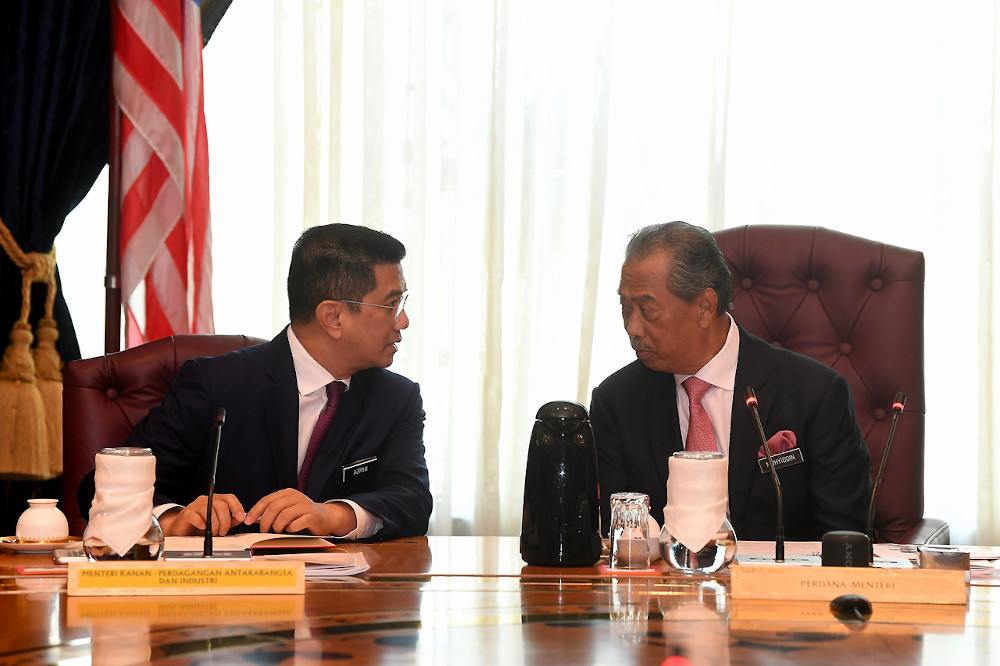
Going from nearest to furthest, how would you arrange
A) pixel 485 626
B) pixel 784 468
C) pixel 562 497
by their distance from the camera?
1. pixel 485 626
2. pixel 562 497
3. pixel 784 468

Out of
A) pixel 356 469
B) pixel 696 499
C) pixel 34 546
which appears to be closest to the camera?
pixel 696 499

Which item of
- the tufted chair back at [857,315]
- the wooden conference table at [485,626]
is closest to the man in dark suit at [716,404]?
the tufted chair back at [857,315]

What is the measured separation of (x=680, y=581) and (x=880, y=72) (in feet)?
8.80

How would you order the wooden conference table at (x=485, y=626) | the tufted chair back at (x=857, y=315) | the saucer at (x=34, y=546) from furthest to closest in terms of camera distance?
the tufted chair back at (x=857, y=315), the saucer at (x=34, y=546), the wooden conference table at (x=485, y=626)

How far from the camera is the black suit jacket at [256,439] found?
2.29 metres

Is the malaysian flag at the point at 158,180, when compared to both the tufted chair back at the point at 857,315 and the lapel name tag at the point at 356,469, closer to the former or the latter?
the lapel name tag at the point at 356,469

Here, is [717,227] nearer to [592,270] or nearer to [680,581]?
[592,270]

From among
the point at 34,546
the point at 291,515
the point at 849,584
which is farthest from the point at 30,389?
the point at 849,584

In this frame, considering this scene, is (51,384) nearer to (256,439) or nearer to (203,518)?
(256,439)

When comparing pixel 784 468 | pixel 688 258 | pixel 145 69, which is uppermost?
pixel 145 69

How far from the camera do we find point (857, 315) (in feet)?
8.88

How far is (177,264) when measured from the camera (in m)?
3.51

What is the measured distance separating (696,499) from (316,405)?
46.0 inches

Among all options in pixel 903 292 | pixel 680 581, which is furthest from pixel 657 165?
pixel 680 581
